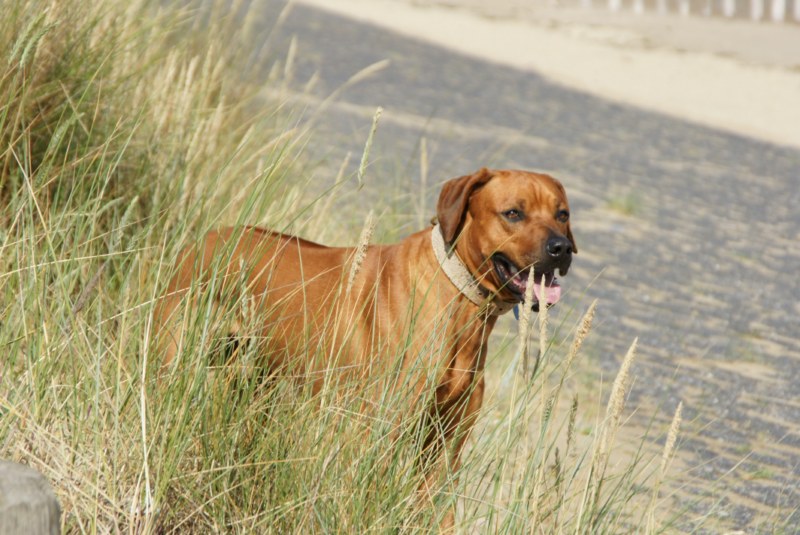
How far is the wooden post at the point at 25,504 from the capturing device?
2.02 m

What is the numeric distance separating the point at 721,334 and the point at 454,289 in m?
3.88

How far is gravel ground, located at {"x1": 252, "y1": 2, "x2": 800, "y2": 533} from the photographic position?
18.1 feet

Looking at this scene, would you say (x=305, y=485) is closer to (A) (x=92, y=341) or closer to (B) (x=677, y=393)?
(A) (x=92, y=341)

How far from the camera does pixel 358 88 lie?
47.8 feet

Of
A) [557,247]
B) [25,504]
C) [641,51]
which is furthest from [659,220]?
[641,51]

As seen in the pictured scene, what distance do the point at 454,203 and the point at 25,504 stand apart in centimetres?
229

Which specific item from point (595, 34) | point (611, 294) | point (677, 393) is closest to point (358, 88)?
point (611, 294)

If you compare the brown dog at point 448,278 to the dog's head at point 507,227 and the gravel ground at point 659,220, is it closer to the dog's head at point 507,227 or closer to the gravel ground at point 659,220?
the dog's head at point 507,227

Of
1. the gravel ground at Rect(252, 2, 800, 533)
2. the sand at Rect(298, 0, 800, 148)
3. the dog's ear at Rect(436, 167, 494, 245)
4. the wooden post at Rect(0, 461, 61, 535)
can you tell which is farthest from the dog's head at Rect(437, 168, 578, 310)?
the sand at Rect(298, 0, 800, 148)

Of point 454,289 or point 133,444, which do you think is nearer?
point 133,444

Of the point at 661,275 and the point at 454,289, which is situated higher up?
the point at 454,289

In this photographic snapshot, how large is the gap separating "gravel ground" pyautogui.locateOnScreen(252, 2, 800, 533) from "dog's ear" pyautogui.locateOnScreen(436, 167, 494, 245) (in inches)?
21.4

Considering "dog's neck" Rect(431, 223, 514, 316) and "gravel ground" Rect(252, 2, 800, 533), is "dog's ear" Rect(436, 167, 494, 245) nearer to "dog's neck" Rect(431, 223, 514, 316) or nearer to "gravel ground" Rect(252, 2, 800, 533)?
"dog's neck" Rect(431, 223, 514, 316)

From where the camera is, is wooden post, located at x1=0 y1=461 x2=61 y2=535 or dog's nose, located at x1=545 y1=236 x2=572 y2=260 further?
dog's nose, located at x1=545 y1=236 x2=572 y2=260
